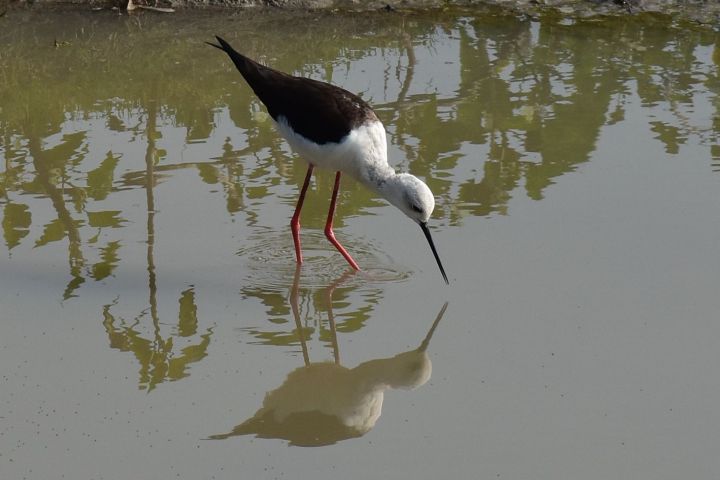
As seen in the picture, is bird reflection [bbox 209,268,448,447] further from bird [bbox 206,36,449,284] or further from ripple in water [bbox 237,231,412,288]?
bird [bbox 206,36,449,284]

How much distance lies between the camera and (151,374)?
4637 millimetres

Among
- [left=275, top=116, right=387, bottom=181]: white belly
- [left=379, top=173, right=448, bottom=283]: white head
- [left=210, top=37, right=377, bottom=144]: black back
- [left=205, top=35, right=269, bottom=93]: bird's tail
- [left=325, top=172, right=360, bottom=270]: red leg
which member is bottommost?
[left=325, top=172, right=360, bottom=270]: red leg

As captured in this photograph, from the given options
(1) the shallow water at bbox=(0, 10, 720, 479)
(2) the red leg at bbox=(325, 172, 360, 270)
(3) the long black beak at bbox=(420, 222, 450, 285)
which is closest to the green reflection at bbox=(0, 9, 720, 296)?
(1) the shallow water at bbox=(0, 10, 720, 479)

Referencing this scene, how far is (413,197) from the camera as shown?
5414 mm

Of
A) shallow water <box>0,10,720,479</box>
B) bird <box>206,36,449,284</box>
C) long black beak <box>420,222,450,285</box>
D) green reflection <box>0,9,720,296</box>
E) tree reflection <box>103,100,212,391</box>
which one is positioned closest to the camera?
shallow water <box>0,10,720,479</box>

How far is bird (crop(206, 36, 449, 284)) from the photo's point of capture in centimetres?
548

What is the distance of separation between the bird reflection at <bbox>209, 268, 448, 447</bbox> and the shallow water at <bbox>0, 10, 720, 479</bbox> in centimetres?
1

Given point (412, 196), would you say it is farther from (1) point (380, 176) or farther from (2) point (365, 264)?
(2) point (365, 264)

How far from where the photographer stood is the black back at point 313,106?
5609 millimetres

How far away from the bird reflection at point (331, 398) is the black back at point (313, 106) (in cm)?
107

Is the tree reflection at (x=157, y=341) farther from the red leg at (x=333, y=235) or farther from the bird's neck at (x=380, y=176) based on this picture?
the bird's neck at (x=380, y=176)

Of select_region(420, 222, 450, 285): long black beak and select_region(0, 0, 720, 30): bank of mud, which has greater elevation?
select_region(0, 0, 720, 30): bank of mud

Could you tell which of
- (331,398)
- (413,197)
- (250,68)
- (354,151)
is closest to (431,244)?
(413,197)

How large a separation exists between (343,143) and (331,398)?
144 centimetres
